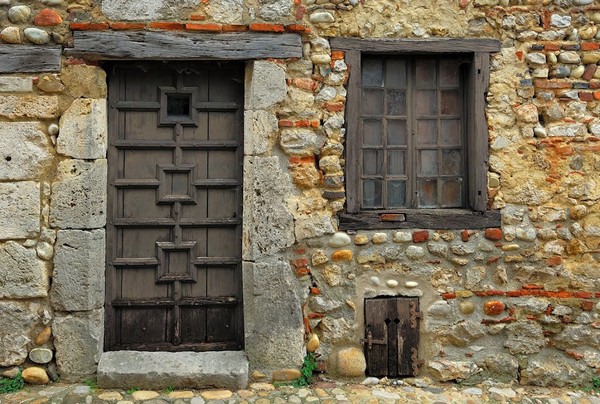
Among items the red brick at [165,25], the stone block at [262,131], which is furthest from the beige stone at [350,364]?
the red brick at [165,25]

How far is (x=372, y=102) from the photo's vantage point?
3.83 m

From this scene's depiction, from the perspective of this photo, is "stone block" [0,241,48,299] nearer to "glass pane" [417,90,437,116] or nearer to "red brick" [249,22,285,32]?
"red brick" [249,22,285,32]

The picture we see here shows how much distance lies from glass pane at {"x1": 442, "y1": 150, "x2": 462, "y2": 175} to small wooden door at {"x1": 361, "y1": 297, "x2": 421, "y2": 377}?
3.30 ft

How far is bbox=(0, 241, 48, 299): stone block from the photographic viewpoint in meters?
3.45

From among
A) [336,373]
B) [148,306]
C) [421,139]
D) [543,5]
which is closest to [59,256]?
[148,306]

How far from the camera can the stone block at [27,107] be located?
11.4 feet

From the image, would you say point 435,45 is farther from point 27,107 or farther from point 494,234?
point 27,107

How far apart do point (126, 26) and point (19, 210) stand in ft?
4.78

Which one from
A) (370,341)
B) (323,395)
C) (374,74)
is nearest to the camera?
(323,395)

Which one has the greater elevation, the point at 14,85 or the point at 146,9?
the point at 146,9

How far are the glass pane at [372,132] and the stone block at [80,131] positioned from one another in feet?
6.30

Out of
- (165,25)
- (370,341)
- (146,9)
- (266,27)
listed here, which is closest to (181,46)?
(165,25)

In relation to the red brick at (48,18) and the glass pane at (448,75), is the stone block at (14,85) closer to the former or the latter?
the red brick at (48,18)

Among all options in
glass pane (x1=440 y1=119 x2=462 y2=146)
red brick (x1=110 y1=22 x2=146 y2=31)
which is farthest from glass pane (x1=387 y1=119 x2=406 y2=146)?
red brick (x1=110 y1=22 x2=146 y2=31)
